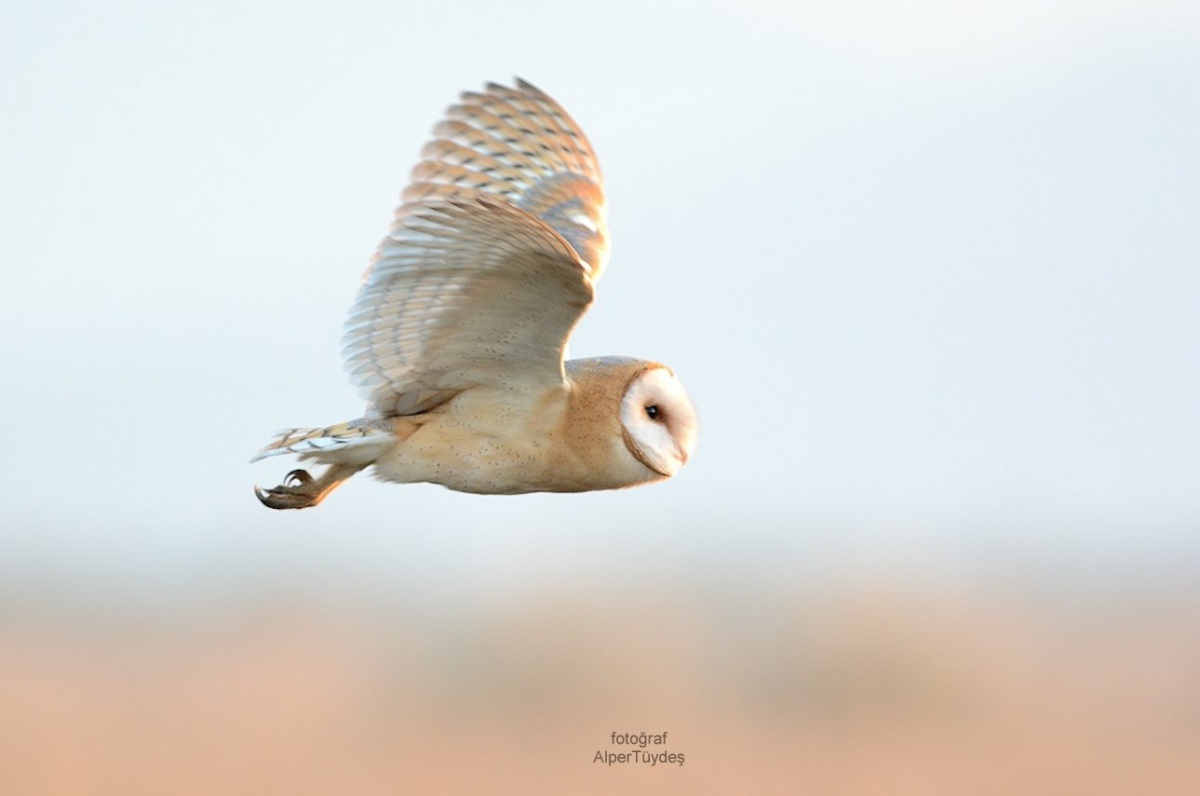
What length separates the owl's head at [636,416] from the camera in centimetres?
405

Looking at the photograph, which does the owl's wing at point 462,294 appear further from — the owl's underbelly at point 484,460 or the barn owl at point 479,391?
the owl's underbelly at point 484,460

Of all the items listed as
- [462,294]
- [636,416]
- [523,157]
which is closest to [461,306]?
[462,294]

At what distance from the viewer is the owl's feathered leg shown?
13.5 ft

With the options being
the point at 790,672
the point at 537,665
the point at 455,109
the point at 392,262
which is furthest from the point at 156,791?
the point at 392,262

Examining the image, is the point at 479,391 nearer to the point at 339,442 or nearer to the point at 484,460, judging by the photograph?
the point at 484,460

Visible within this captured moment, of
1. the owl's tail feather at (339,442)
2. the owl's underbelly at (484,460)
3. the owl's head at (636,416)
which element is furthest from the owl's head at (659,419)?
the owl's tail feather at (339,442)

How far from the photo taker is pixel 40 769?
9.88 meters

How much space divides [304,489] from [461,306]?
0.68 metres

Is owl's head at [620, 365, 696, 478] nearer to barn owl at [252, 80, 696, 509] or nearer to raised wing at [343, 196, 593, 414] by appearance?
barn owl at [252, 80, 696, 509]

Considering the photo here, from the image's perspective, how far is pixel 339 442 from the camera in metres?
3.96

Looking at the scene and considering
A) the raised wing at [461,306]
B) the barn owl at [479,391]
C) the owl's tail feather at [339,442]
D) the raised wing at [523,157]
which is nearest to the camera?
the raised wing at [461,306]

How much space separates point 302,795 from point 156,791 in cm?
94

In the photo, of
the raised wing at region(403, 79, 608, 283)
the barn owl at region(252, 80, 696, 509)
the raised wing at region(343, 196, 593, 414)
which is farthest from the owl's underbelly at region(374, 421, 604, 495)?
the raised wing at region(403, 79, 608, 283)

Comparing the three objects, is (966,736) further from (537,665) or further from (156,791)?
(156,791)
